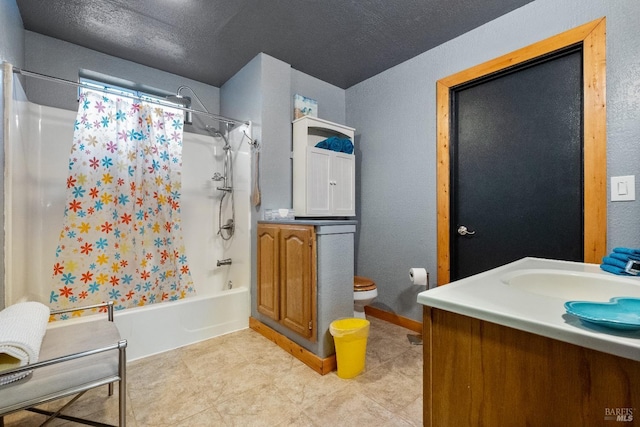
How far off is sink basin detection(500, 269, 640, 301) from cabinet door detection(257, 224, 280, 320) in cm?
155

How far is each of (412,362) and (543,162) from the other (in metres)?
1.61

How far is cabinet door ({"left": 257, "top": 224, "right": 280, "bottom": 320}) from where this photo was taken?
213 centimetres

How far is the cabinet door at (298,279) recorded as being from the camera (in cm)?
182

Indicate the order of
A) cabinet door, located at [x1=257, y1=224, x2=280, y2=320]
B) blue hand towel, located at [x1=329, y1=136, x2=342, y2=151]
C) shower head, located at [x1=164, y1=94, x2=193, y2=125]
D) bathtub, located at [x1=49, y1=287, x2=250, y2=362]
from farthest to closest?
shower head, located at [x1=164, y1=94, x2=193, y2=125] → blue hand towel, located at [x1=329, y1=136, x2=342, y2=151] → cabinet door, located at [x1=257, y1=224, x2=280, y2=320] → bathtub, located at [x1=49, y1=287, x2=250, y2=362]

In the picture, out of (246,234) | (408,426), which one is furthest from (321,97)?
(408,426)

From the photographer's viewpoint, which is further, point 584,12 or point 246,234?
point 246,234

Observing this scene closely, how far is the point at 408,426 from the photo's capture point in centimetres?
132

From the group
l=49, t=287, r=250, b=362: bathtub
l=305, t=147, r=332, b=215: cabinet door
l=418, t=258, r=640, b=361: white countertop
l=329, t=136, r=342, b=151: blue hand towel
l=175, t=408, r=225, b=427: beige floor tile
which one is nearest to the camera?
l=418, t=258, r=640, b=361: white countertop

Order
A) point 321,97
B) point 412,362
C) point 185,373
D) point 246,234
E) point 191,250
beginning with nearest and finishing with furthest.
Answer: point 185,373 → point 412,362 → point 246,234 → point 191,250 → point 321,97

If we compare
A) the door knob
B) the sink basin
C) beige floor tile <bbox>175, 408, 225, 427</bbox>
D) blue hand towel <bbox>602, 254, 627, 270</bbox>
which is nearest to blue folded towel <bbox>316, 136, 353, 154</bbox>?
Result: the door knob

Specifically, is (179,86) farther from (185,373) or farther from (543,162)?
(543,162)

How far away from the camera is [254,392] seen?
157 cm

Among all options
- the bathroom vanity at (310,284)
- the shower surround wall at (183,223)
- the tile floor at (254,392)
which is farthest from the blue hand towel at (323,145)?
the tile floor at (254,392)

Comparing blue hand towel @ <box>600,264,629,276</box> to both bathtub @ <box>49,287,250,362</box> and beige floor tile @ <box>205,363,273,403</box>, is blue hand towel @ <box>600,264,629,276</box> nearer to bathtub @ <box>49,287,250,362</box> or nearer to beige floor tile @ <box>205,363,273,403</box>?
beige floor tile @ <box>205,363,273,403</box>
